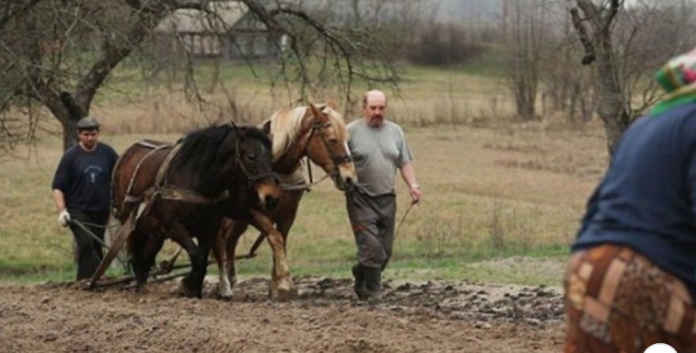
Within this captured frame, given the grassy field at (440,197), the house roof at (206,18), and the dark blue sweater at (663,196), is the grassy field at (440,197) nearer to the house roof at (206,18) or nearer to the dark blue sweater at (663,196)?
the house roof at (206,18)

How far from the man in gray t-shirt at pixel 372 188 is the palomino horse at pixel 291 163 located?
232 millimetres

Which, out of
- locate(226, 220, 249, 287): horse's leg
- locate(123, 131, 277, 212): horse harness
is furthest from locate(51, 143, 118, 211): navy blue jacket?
locate(226, 220, 249, 287): horse's leg

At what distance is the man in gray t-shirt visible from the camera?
12.2 metres

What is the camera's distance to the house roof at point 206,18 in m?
18.1

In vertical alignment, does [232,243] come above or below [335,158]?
below

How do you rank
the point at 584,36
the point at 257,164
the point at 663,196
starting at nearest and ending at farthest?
the point at 663,196 < the point at 257,164 < the point at 584,36

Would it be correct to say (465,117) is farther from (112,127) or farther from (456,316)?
(456,316)

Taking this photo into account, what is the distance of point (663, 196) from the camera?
3.88 m

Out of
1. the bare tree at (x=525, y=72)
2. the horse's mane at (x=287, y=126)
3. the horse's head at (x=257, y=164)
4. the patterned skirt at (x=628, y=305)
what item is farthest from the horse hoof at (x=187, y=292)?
the bare tree at (x=525, y=72)

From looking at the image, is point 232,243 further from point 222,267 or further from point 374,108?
point 374,108

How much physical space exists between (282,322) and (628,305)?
18.9ft

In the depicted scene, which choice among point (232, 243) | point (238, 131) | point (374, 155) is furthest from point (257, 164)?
point (232, 243)

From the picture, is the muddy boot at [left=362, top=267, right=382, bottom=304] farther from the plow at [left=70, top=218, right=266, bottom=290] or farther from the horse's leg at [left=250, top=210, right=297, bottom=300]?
the plow at [left=70, top=218, right=266, bottom=290]

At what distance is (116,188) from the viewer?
520 inches
